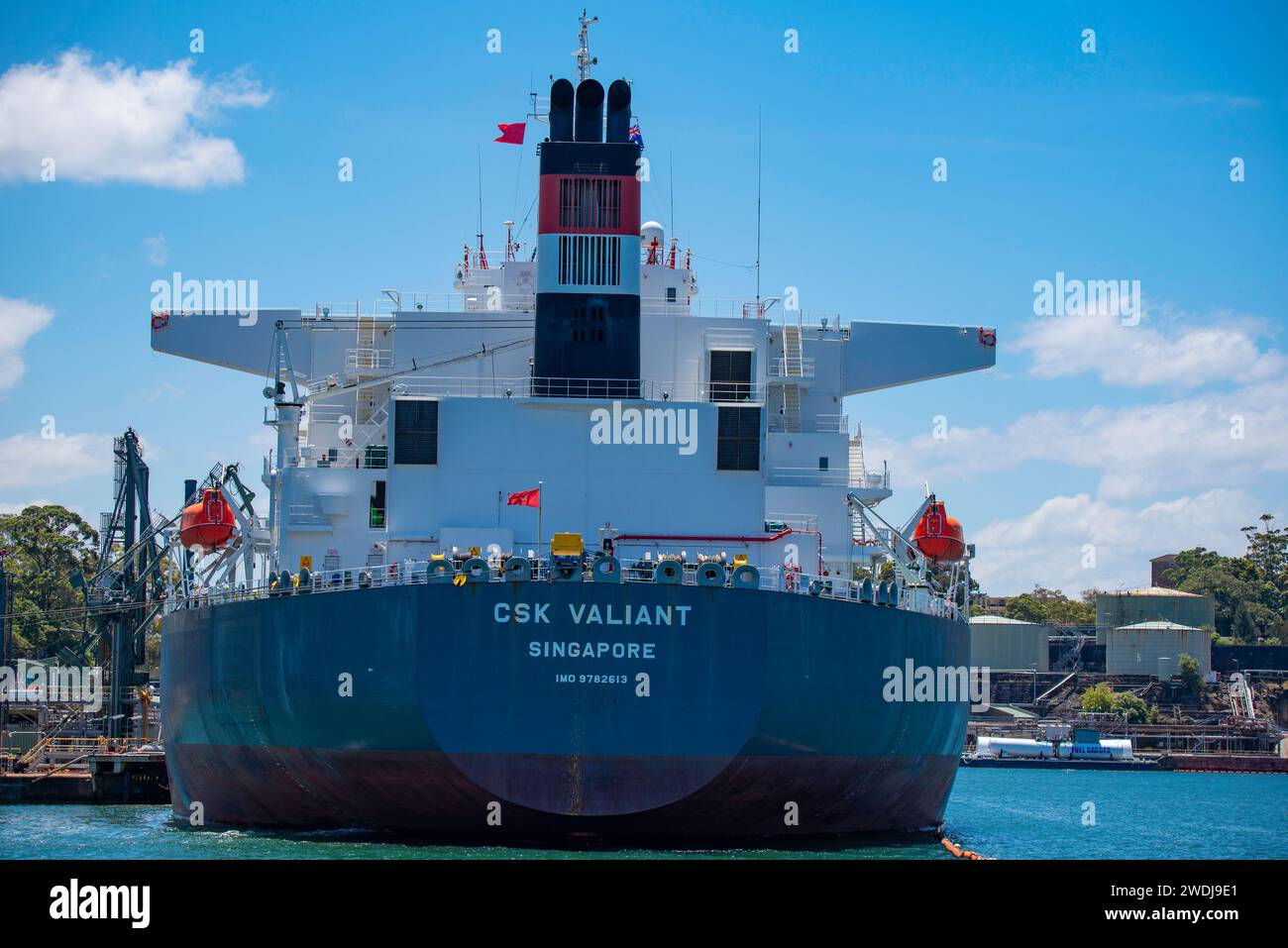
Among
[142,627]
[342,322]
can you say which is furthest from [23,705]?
[342,322]

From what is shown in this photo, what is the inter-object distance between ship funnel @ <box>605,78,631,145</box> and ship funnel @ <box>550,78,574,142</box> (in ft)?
2.75

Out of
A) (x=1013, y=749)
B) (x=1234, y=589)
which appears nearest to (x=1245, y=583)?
(x=1234, y=589)

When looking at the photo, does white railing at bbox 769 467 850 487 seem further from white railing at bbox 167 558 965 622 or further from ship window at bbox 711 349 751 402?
white railing at bbox 167 558 965 622

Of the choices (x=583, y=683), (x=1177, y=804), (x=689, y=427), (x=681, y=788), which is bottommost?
(x=1177, y=804)

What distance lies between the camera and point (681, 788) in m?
27.5

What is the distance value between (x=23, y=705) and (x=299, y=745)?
126ft

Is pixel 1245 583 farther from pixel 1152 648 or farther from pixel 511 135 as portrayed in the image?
pixel 511 135

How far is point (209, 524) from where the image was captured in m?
36.3

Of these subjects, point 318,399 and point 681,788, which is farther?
point 318,399

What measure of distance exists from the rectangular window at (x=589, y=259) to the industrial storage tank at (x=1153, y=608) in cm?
8544

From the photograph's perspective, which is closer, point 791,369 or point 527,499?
point 527,499

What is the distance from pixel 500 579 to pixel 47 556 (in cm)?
7687
